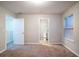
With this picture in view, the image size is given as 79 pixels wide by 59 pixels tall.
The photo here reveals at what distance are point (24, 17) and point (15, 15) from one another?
582mm

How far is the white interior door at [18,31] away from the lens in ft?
23.6

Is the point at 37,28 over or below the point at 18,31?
over

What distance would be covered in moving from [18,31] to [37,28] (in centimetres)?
124

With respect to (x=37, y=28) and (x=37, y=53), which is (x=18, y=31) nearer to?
(x=37, y=28)

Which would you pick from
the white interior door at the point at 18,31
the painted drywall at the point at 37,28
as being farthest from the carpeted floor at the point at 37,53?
the painted drywall at the point at 37,28

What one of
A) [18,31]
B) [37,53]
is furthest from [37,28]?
[37,53]

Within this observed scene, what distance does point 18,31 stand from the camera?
286 inches

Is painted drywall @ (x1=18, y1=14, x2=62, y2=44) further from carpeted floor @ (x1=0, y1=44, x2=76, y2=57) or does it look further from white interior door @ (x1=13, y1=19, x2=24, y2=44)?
carpeted floor @ (x1=0, y1=44, x2=76, y2=57)

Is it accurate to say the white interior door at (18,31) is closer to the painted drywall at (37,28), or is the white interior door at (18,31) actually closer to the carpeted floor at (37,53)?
the painted drywall at (37,28)

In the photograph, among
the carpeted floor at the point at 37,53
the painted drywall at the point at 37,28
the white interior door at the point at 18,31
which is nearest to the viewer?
Answer: the carpeted floor at the point at 37,53

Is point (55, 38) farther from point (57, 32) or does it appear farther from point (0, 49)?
point (0, 49)

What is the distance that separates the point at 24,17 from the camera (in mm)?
7344

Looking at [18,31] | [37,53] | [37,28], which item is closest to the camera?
[37,53]

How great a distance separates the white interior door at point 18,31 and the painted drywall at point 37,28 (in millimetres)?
244
